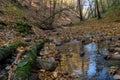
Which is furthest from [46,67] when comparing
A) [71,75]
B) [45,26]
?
[45,26]

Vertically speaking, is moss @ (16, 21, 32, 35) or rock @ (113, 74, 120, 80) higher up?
moss @ (16, 21, 32, 35)

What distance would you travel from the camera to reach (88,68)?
309 inches

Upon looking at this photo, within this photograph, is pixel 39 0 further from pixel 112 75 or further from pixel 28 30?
pixel 112 75

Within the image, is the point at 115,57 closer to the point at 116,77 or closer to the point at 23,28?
the point at 116,77

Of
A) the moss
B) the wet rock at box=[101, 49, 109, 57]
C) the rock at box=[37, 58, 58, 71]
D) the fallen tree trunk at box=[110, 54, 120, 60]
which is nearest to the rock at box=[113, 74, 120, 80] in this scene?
the rock at box=[37, 58, 58, 71]

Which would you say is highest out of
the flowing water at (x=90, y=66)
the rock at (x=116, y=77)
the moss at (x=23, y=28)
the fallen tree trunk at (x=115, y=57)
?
the moss at (x=23, y=28)

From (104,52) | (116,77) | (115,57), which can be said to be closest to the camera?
(116,77)

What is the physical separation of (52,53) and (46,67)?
2974 mm

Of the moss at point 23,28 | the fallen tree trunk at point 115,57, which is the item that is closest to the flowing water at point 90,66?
the fallen tree trunk at point 115,57

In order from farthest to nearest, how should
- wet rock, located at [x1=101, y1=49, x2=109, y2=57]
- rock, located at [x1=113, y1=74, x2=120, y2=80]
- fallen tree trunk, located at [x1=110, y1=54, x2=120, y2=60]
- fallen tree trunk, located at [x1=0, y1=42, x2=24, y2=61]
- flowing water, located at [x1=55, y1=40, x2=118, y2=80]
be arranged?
wet rock, located at [x1=101, y1=49, x2=109, y2=57]
fallen tree trunk, located at [x1=110, y1=54, x2=120, y2=60]
fallen tree trunk, located at [x1=0, y1=42, x2=24, y2=61]
flowing water, located at [x1=55, y1=40, x2=118, y2=80]
rock, located at [x1=113, y1=74, x2=120, y2=80]

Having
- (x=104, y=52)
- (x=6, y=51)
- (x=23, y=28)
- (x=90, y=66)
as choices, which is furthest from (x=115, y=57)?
(x=23, y=28)

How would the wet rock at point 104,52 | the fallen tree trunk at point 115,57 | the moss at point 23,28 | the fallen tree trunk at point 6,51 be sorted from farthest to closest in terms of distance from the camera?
the moss at point 23,28 < the wet rock at point 104,52 < the fallen tree trunk at point 115,57 < the fallen tree trunk at point 6,51

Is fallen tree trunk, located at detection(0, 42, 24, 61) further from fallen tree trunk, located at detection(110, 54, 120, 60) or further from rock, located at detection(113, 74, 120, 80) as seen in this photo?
fallen tree trunk, located at detection(110, 54, 120, 60)

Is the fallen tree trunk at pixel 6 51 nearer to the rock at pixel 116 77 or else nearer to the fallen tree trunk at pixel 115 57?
the rock at pixel 116 77
